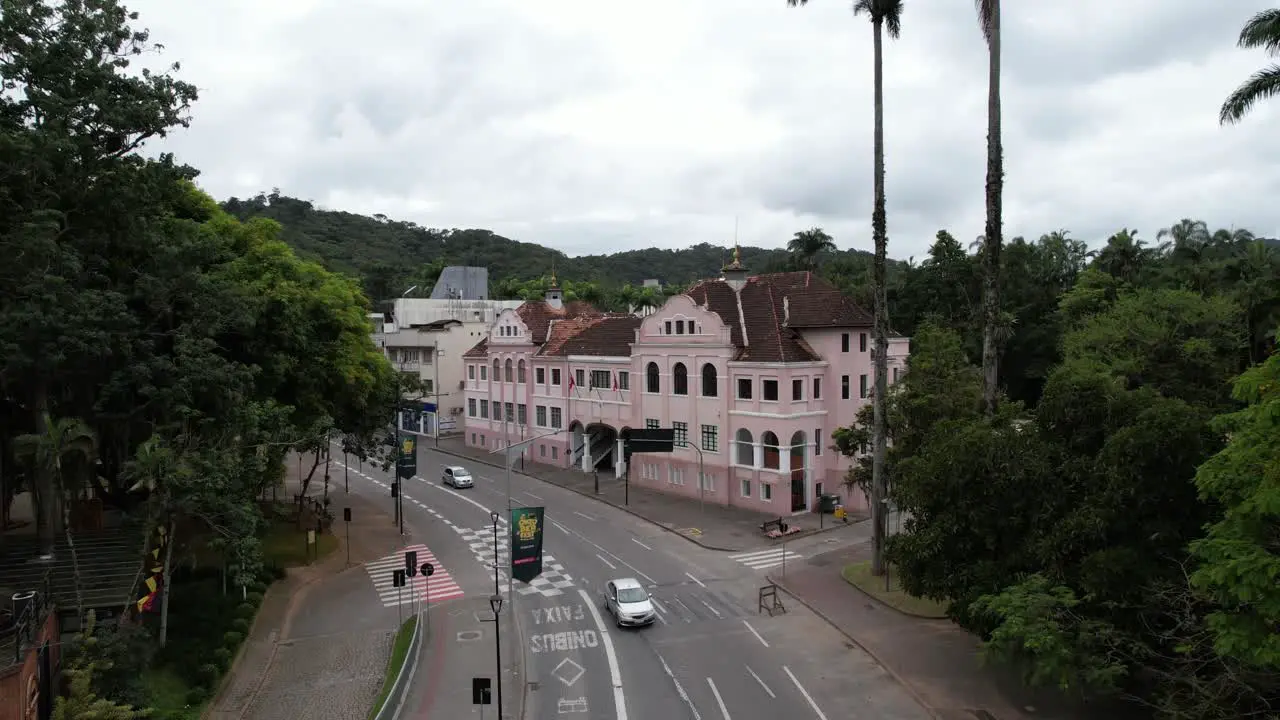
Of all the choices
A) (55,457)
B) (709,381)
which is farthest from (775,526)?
(55,457)

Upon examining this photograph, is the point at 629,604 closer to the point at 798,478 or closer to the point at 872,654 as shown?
the point at 872,654

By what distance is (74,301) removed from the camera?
22203 millimetres

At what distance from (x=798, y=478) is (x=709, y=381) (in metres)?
7.65

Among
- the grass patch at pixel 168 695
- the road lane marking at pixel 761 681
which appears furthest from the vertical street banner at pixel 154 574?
the road lane marking at pixel 761 681

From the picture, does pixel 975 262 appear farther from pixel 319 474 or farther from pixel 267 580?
pixel 267 580

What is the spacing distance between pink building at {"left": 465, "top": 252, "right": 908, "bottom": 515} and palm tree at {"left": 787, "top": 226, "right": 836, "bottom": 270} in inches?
1644

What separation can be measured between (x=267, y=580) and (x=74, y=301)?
1451 centimetres

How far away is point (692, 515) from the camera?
44.1 meters

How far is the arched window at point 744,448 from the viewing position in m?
45.4

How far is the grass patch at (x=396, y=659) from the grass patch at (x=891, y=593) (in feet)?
54.4

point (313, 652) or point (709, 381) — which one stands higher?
point (709, 381)

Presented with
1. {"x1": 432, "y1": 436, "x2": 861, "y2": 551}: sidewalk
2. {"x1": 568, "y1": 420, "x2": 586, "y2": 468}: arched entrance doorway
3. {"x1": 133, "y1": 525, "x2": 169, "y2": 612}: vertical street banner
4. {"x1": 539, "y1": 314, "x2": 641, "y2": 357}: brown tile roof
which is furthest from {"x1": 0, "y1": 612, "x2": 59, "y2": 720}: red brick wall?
{"x1": 568, "y1": 420, "x2": 586, "y2": 468}: arched entrance doorway

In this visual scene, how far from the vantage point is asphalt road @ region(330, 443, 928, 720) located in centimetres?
2197

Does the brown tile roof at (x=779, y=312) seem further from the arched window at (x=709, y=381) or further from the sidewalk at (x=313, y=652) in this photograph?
the sidewalk at (x=313, y=652)
